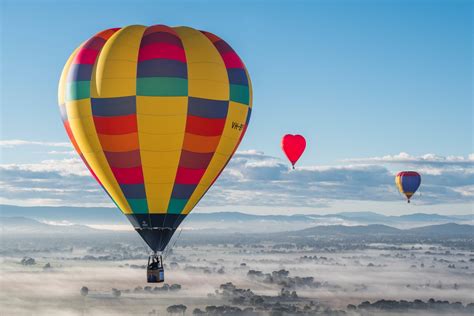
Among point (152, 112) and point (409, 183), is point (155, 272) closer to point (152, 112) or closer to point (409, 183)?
point (152, 112)

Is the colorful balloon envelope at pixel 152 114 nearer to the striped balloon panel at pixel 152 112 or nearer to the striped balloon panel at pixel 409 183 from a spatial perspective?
the striped balloon panel at pixel 152 112

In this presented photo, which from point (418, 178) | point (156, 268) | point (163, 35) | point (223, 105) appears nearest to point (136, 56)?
point (163, 35)

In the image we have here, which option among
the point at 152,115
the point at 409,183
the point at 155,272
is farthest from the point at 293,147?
the point at 155,272

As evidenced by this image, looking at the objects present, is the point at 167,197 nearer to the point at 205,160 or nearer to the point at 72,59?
the point at 205,160

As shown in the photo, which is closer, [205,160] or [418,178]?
[205,160]

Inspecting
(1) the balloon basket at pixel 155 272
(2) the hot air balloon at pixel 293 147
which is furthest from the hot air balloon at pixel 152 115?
(2) the hot air balloon at pixel 293 147
